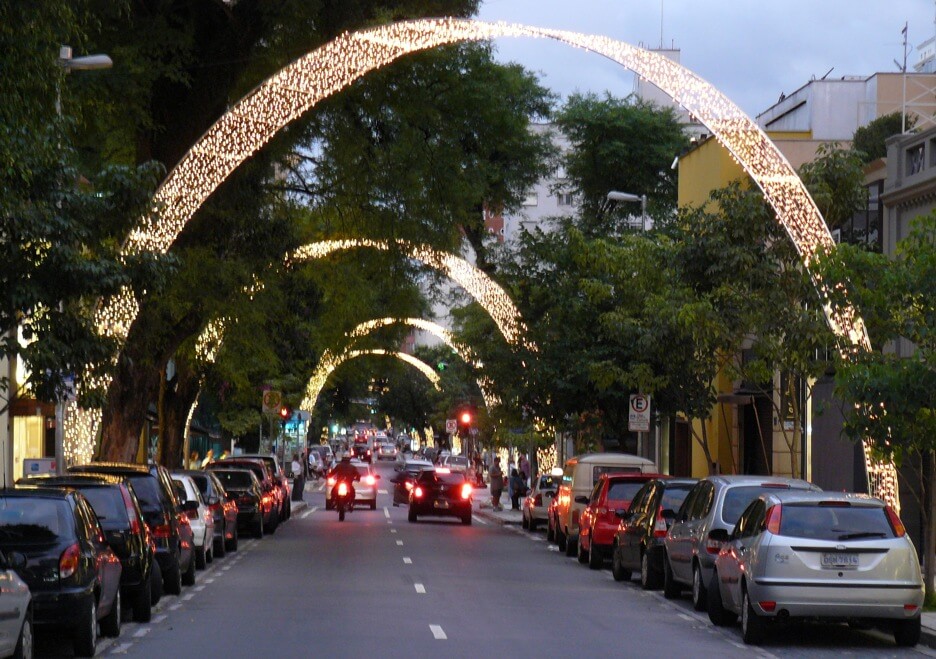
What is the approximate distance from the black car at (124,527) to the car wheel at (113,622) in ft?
3.53

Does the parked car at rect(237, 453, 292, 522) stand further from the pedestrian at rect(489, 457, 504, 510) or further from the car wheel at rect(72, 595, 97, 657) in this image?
the car wheel at rect(72, 595, 97, 657)

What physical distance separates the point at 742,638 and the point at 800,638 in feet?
2.38

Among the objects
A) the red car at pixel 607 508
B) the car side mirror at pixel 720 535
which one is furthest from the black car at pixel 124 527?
the red car at pixel 607 508

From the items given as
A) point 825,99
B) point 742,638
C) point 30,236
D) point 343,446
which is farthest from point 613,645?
point 343,446

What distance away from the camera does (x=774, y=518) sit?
1616cm

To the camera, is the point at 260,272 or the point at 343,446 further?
the point at 343,446

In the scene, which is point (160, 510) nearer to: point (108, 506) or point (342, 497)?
point (108, 506)

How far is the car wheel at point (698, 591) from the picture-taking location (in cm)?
1936

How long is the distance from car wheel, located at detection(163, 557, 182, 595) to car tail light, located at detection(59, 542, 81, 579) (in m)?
6.73

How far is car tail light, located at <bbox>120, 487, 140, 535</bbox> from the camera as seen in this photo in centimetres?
1727

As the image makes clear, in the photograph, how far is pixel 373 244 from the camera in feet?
113

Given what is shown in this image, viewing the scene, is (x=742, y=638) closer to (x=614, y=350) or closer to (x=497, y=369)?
(x=614, y=350)

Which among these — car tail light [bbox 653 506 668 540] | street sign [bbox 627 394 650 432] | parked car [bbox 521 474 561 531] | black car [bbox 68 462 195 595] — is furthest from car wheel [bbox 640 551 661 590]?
parked car [bbox 521 474 561 531]

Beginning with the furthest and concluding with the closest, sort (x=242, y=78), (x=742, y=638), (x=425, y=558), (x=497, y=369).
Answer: (x=497, y=369), (x=242, y=78), (x=425, y=558), (x=742, y=638)
